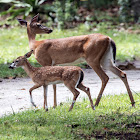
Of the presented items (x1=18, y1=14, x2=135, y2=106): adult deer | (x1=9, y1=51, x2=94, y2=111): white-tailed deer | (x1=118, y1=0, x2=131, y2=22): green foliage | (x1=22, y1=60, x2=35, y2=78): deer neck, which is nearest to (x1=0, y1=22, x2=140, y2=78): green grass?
(x1=118, y1=0, x2=131, y2=22): green foliage

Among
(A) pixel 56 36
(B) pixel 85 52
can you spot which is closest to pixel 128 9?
(A) pixel 56 36

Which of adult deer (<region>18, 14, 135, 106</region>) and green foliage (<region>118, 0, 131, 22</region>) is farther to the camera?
green foliage (<region>118, 0, 131, 22</region>)

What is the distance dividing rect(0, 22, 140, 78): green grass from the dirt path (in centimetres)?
100

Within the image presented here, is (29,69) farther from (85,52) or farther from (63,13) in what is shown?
(63,13)

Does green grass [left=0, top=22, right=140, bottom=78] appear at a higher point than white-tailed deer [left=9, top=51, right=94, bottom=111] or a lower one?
lower

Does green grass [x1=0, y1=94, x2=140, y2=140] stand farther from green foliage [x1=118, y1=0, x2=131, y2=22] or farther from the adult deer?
green foliage [x1=118, y1=0, x2=131, y2=22]

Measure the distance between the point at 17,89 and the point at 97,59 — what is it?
222 cm

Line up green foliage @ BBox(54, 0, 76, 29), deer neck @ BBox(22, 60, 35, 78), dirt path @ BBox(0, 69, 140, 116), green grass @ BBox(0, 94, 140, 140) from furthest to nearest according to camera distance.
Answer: green foliage @ BBox(54, 0, 76, 29), dirt path @ BBox(0, 69, 140, 116), deer neck @ BBox(22, 60, 35, 78), green grass @ BBox(0, 94, 140, 140)

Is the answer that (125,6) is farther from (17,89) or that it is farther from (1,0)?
(17,89)

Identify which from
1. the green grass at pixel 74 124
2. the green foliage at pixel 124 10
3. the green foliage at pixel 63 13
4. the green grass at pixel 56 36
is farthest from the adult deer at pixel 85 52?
the green foliage at pixel 124 10

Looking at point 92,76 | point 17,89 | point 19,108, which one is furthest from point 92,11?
point 19,108

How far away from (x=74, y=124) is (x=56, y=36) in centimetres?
933

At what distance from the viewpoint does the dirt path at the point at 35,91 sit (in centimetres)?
682

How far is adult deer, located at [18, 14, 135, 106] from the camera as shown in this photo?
262 inches
